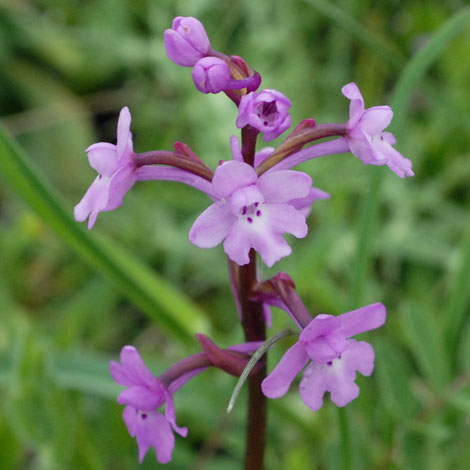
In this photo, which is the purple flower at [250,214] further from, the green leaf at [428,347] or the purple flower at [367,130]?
the green leaf at [428,347]

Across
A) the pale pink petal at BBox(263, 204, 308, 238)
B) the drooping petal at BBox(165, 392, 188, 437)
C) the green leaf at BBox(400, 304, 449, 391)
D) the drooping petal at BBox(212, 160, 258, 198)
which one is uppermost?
the green leaf at BBox(400, 304, 449, 391)

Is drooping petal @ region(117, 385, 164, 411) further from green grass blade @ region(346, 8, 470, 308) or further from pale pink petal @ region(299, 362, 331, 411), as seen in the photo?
green grass blade @ region(346, 8, 470, 308)

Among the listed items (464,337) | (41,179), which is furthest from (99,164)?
(464,337)

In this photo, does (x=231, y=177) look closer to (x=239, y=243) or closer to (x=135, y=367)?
(x=239, y=243)

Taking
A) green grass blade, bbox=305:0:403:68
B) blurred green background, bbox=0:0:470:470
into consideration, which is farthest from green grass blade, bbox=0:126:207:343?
green grass blade, bbox=305:0:403:68

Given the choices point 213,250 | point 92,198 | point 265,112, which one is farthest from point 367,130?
point 213,250

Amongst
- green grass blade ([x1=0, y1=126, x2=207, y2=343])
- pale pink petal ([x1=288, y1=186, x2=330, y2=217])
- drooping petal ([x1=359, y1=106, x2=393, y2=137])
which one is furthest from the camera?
green grass blade ([x1=0, y1=126, x2=207, y2=343])

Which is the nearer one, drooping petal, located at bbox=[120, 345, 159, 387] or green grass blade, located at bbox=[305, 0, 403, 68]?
drooping petal, located at bbox=[120, 345, 159, 387]
